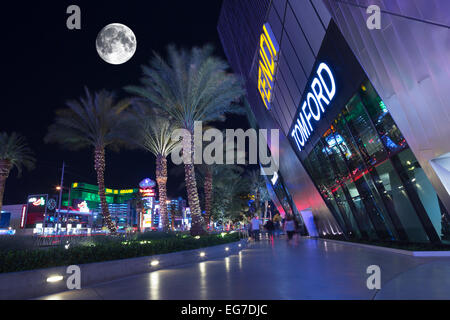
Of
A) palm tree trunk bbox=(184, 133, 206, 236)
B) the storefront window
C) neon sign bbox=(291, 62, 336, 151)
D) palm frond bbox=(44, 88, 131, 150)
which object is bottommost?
palm tree trunk bbox=(184, 133, 206, 236)

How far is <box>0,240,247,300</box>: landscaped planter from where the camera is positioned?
17.1 feet

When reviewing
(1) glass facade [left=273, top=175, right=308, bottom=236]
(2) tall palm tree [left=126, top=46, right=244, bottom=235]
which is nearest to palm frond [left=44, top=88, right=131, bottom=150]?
(2) tall palm tree [left=126, top=46, right=244, bottom=235]

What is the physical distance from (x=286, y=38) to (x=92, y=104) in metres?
13.8

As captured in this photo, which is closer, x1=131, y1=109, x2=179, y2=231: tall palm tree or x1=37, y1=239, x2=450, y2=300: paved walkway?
x1=37, y1=239, x2=450, y2=300: paved walkway

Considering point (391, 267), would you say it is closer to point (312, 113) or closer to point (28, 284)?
point (28, 284)

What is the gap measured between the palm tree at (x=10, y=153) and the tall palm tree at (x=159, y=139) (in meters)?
16.2

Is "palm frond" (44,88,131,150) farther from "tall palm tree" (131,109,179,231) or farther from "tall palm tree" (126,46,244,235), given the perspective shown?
"tall palm tree" (126,46,244,235)

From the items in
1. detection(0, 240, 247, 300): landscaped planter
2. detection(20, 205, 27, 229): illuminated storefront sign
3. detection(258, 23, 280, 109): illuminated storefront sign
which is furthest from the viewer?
detection(20, 205, 27, 229): illuminated storefront sign

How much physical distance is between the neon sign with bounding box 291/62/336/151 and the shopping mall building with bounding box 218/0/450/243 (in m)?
0.07

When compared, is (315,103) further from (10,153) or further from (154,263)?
(10,153)

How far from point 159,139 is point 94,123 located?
456cm

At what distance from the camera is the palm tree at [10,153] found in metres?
28.8

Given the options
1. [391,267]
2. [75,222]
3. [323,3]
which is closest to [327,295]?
[391,267]

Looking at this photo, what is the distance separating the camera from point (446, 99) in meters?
6.69
